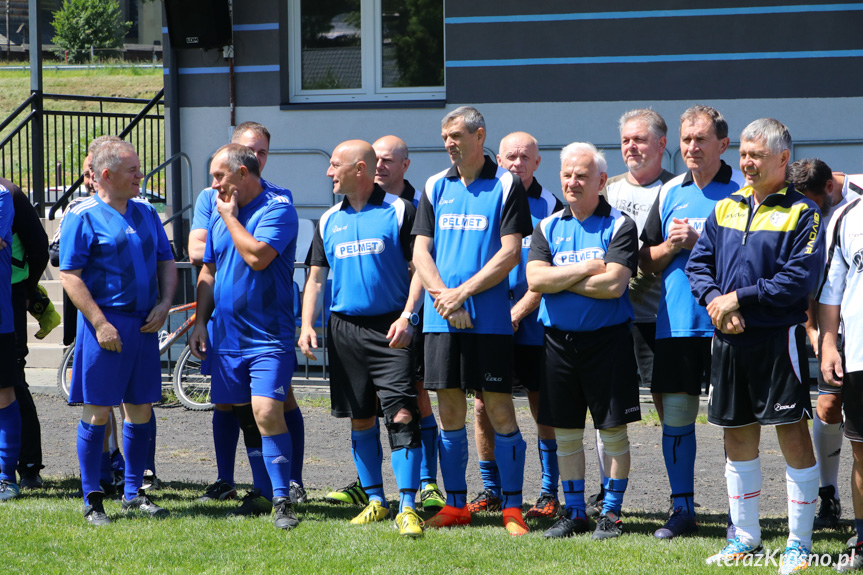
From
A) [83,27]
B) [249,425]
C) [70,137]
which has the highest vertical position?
[83,27]

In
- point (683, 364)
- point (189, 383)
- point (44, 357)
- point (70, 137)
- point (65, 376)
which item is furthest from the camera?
point (70, 137)

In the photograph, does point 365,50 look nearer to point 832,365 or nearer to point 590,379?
point 590,379

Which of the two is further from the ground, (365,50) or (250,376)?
(365,50)

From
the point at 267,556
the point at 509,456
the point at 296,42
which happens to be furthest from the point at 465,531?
the point at 296,42

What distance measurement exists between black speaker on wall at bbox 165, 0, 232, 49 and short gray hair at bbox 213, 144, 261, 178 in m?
5.67

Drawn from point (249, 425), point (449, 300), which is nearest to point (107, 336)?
point (249, 425)

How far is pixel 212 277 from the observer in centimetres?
557

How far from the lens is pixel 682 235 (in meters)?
4.82

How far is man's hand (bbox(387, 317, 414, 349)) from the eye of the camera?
502 centimetres

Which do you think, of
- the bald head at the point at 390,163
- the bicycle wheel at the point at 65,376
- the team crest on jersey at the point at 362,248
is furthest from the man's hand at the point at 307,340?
the bicycle wheel at the point at 65,376

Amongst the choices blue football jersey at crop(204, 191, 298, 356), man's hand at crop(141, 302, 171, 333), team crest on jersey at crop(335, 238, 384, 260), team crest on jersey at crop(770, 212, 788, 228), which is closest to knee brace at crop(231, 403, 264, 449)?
blue football jersey at crop(204, 191, 298, 356)

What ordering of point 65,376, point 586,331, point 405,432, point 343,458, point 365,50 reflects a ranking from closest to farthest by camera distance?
point 586,331 → point 405,432 → point 343,458 → point 65,376 → point 365,50

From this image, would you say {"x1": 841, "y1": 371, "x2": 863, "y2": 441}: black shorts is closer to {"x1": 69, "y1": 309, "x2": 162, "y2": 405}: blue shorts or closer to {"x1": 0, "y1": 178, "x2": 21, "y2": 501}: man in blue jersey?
{"x1": 69, "y1": 309, "x2": 162, "y2": 405}: blue shorts

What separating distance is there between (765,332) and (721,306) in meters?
0.23
